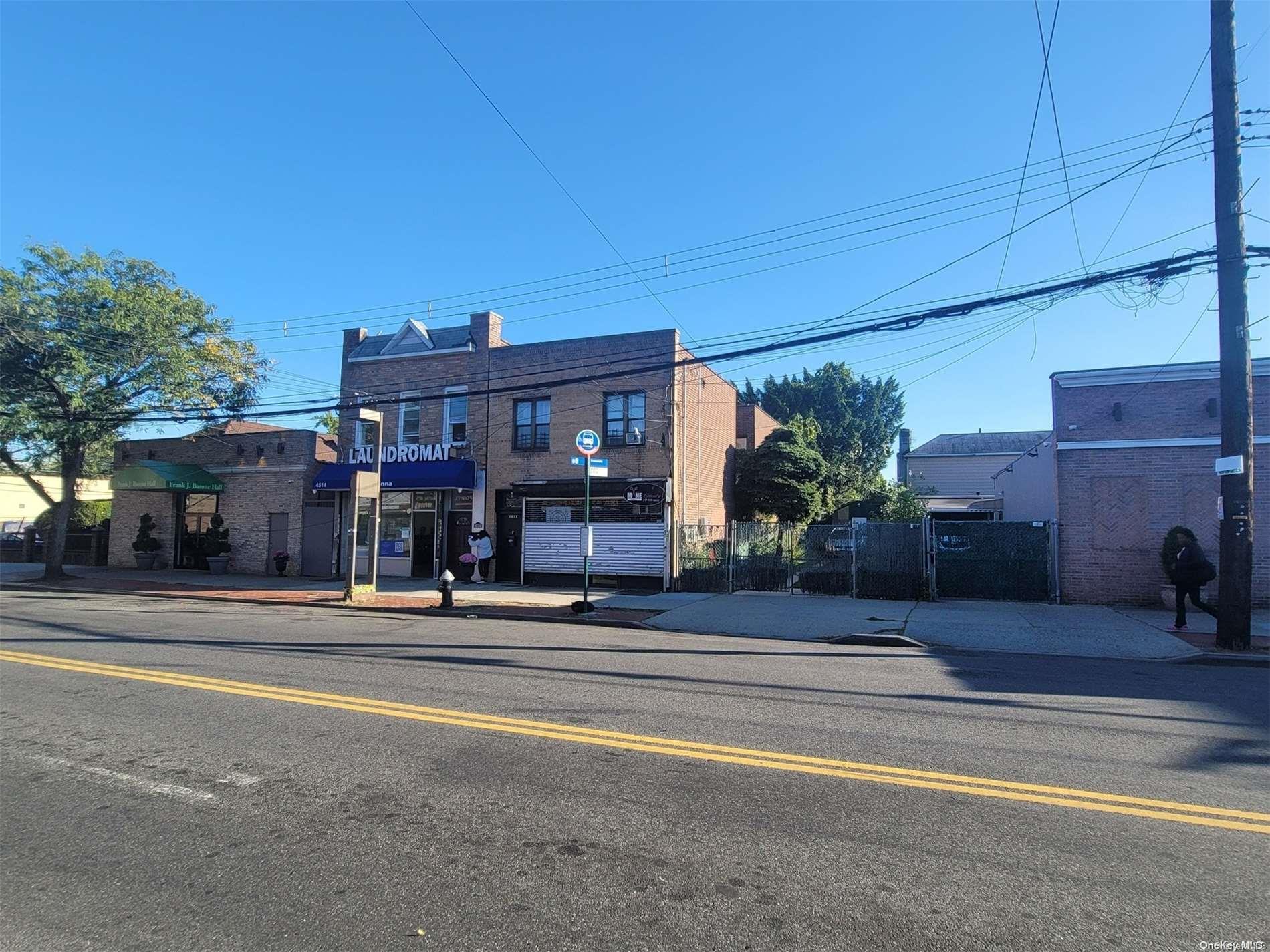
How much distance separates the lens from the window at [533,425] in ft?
69.1

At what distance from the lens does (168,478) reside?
922 inches

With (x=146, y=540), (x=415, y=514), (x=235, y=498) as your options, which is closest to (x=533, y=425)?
(x=415, y=514)

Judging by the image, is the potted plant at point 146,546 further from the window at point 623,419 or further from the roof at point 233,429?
the window at point 623,419

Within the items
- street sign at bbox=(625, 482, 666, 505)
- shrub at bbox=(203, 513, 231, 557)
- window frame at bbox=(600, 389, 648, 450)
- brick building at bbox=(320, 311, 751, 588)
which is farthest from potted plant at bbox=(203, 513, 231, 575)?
street sign at bbox=(625, 482, 666, 505)

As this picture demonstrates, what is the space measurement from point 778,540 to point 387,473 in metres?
12.1

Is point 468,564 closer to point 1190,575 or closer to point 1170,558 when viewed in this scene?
point 1190,575

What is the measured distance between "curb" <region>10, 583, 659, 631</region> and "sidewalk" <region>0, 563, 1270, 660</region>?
0.05 m

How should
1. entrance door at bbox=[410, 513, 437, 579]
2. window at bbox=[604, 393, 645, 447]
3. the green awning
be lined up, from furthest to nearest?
the green awning → entrance door at bbox=[410, 513, 437, 579] → window at bbox=[604, 393, 645, 447]

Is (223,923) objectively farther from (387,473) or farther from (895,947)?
(387,473)

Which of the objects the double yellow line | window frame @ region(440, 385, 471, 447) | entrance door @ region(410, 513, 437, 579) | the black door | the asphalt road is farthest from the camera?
entrance door @ region(410, 513, 437, 579)

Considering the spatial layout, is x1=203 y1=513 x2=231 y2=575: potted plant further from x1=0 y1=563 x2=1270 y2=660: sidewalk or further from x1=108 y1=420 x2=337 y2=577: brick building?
x1=0 y1=563 x2=1270 y2=660: sidewalk

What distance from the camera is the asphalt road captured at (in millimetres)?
3070

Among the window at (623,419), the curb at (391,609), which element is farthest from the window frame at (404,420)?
the curb at (391,609)

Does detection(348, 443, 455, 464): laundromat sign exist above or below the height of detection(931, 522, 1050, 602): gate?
above
